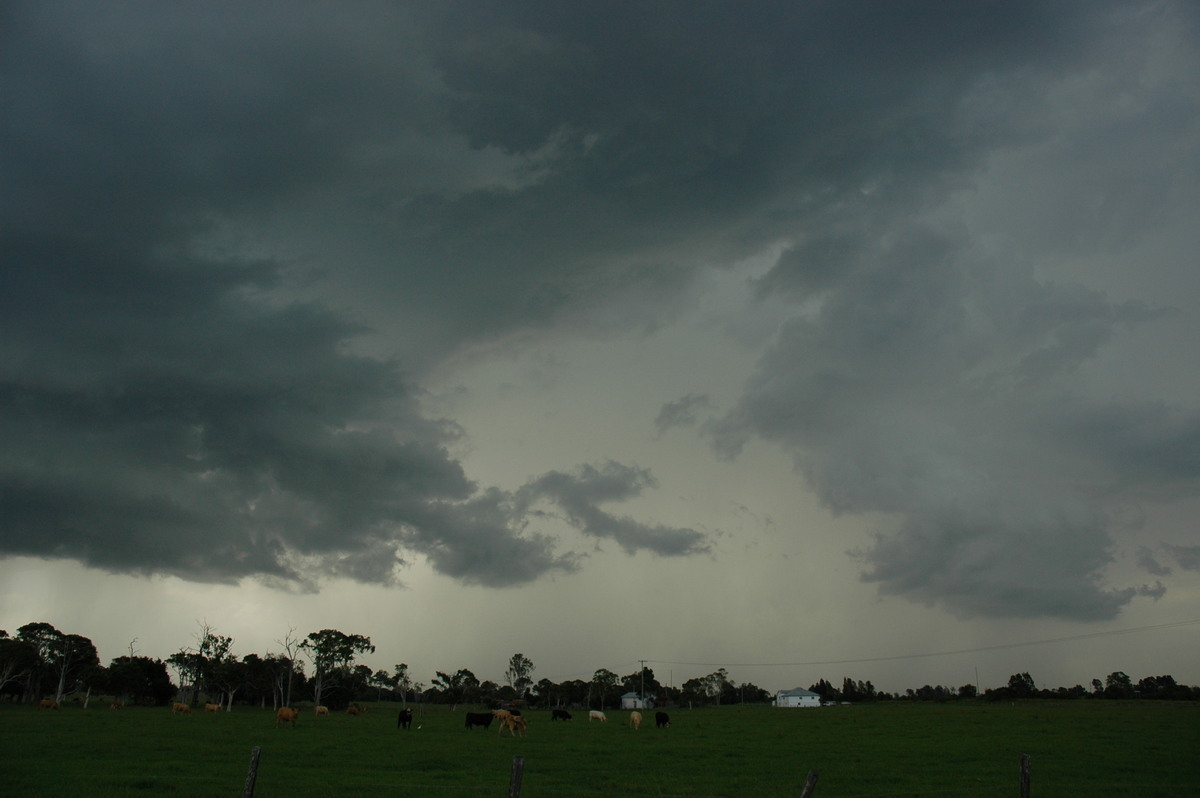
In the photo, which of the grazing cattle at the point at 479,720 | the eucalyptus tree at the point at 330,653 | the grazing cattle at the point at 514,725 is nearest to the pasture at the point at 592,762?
the grazing cattle at the point at 514,725

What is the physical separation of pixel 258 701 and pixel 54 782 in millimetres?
Result: 123005

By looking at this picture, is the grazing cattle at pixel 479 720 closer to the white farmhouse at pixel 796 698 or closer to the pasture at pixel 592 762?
the pasture at pixel 592 762

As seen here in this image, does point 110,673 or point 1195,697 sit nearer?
point 110,673

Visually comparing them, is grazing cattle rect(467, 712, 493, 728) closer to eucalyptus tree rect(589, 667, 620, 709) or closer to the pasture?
the pasture

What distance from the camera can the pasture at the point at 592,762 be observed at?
23.7 metres

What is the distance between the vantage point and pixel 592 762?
31.9 meters

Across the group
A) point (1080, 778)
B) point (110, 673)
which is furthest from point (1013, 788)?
point (110, 673)

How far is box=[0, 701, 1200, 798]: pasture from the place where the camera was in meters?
23.7

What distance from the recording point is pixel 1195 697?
127 meters

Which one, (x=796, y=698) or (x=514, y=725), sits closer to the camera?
(x=514, y=725)

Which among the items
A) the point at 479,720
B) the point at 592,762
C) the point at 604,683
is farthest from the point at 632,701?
the point at 592,762

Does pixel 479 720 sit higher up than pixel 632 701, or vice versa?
pixel 479 720

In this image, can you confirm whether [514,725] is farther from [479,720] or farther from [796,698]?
[796,698]

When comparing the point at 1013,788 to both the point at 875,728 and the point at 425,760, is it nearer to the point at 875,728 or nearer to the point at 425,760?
the point at 425,760
